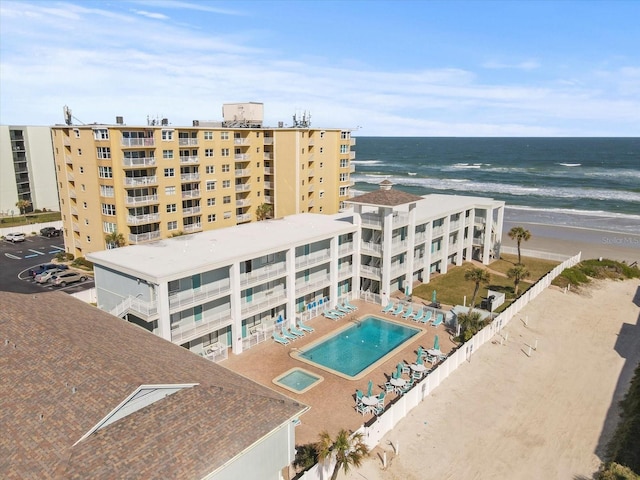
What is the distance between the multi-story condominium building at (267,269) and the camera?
30.0m

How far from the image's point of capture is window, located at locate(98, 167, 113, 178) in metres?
48.6

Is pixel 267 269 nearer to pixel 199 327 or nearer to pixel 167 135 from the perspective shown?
pixel 199 327

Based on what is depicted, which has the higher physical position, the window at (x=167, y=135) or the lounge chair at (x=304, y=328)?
the window at (x=167, y=135)

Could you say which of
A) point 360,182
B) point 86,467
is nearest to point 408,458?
point 86,467

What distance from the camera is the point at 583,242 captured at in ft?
230

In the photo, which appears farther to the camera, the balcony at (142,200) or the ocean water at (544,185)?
the ocean water at (544,185)

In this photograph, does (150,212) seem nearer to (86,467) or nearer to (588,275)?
(86,467)

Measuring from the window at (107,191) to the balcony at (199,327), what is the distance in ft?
77.1

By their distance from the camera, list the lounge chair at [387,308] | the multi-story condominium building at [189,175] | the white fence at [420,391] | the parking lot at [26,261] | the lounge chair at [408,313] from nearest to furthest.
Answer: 1. the white fence at [420,391]
2. the lounge chair at [408,313]
3. the lounge chair at [387,308]
4. the parking lot at [26,261]
5. the multi-story condominium building at [189,175]

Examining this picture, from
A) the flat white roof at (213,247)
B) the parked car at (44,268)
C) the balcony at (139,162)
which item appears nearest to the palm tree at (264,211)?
the balcony at (139,162)

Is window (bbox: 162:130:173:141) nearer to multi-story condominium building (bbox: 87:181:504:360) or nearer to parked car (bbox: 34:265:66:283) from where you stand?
multi-story condominium building (bbox: 87:181:504:360)

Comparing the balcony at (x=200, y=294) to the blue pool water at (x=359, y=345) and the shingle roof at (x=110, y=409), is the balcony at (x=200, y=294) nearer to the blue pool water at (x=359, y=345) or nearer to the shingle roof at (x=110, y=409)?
the blue pool water at (x=359, y=345)

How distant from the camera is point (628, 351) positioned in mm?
34812

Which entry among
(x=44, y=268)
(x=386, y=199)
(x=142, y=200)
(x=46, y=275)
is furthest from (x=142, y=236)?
(x=386, y=199)
